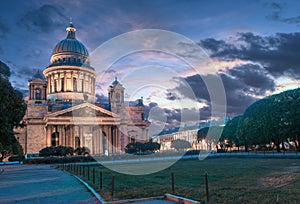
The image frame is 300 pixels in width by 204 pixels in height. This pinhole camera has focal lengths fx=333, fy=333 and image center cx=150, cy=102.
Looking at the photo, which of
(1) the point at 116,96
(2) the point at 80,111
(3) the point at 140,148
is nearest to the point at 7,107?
(2) the point at 80,111

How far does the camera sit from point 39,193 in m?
17.2

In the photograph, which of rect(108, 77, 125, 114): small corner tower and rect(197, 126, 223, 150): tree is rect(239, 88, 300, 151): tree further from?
rect(197, 126, 223, 150): tree

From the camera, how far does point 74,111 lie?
239 ft

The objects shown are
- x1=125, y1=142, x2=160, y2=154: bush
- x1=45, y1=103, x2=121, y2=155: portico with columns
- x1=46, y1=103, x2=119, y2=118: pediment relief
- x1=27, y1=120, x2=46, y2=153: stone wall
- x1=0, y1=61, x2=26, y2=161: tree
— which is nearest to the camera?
x1=0, y1=61, x2=26, y2=161: tree

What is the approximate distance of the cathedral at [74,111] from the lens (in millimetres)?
73562

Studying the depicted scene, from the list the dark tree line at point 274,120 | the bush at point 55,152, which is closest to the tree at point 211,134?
the dark tree line at point 274,120

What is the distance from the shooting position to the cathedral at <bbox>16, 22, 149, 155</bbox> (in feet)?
241

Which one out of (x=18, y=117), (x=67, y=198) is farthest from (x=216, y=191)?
(x=18, y=117)

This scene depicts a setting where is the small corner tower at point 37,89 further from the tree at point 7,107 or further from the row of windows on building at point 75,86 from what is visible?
the tree at point 7,107

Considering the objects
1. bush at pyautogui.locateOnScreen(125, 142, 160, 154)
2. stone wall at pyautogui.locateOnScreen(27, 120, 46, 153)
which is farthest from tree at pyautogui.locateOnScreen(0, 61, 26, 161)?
stone wall at pyautogui.locateOnScreen(27, 120, 46, 153)

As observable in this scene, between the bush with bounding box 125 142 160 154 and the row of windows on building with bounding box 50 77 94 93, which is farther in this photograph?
the row of windows on building with bounding box 50 77 94 93

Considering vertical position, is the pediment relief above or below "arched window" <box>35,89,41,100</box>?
below

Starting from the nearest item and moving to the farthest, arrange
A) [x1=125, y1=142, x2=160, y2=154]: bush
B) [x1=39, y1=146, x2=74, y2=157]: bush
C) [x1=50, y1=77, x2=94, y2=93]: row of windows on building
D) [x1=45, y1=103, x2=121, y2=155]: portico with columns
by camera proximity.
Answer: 1. [x1=39, y1=146, x2=74, y2=157]: bush
2. [x1=45, y1=103, x2=121, y2=155]: portico with columns
3. [x1=125, y1=142, x2=160, y2=154]: bush
4. [x1=50, y1=77, x2=94, y2=93]: row of windows on building

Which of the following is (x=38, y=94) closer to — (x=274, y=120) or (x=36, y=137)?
(x=36, y=137)
